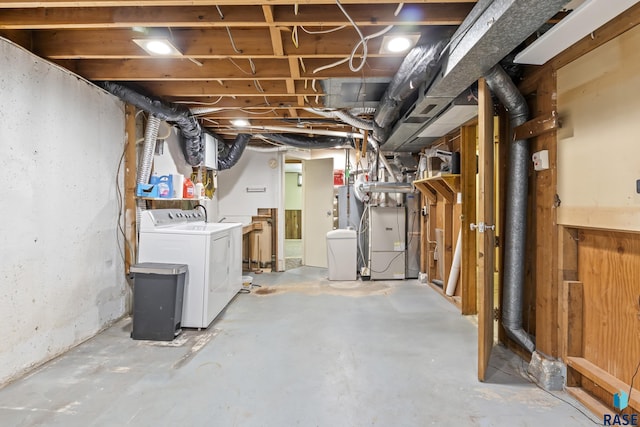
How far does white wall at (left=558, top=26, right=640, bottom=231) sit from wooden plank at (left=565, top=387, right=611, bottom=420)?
3.25ft

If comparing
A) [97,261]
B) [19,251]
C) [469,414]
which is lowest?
[469,414]

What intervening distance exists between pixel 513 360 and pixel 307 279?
3.15 m

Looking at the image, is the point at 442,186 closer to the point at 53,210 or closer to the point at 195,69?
the point at 195,69

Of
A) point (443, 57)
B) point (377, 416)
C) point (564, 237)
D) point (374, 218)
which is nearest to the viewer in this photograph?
point (377, 416)

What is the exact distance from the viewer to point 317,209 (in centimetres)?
614

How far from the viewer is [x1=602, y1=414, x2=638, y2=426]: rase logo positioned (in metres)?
1.59

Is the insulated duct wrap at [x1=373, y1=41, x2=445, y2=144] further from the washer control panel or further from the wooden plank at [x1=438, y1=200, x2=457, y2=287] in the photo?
the washer control panel

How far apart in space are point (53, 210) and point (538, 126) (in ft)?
11.4

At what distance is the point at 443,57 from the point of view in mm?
2102

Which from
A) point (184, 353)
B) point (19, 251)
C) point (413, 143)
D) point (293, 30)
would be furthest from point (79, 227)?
point (413, 143)

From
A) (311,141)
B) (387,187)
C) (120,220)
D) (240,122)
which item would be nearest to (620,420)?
(387,187)

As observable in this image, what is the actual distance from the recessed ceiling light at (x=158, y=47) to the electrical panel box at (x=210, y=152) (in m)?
2.18

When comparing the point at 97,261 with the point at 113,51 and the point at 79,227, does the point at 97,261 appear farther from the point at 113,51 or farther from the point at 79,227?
the point at 113,51

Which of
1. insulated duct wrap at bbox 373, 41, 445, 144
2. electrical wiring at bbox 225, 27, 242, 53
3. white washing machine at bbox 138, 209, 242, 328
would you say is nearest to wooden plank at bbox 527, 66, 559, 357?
insulated duct wrap at bbox 373, 41, 445, 144
